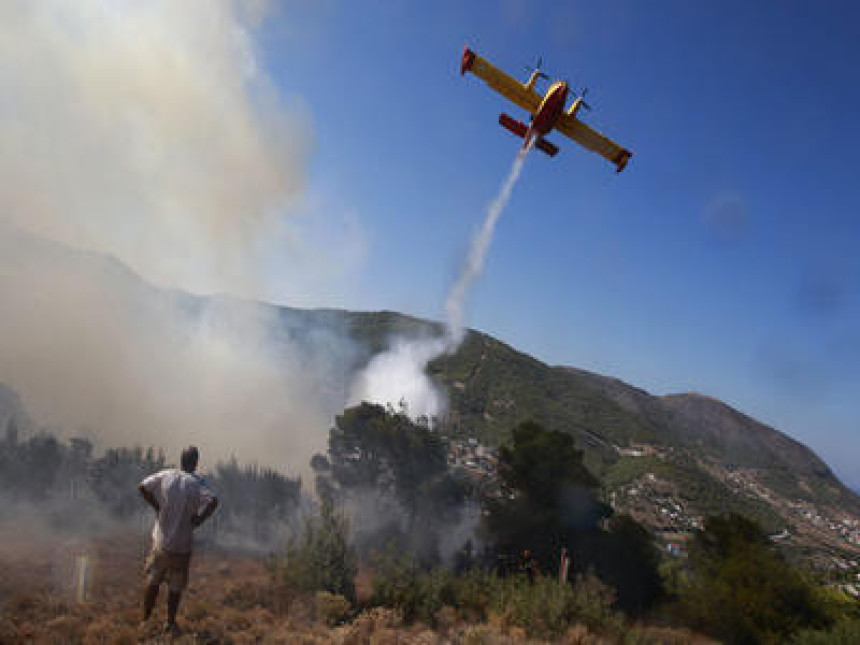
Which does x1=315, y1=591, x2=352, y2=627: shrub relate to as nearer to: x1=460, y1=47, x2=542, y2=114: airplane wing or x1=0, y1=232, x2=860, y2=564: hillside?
x1=460, y1=47, x2=542, y2=114: airplane wing

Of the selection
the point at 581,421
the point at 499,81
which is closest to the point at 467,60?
the point at 499,81

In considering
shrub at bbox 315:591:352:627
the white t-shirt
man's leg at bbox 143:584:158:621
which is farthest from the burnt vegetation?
the white t-shirt

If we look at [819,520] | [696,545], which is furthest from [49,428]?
[819,520]

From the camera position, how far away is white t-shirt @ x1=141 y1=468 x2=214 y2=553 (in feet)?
20.4

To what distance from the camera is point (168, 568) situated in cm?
632

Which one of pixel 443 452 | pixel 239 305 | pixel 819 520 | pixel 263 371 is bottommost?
pixel 819 520

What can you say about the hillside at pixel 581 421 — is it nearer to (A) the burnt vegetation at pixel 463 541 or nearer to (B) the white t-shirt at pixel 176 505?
(A) the burnt vegetation at pixel 463 541

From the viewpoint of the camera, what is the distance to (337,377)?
90.8 metres

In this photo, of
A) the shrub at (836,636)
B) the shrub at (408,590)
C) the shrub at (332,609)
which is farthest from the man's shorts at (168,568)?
the shrub at (836,636)

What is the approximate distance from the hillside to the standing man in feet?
121

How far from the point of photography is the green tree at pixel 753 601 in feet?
48.8

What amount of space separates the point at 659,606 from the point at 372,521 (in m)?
14.8

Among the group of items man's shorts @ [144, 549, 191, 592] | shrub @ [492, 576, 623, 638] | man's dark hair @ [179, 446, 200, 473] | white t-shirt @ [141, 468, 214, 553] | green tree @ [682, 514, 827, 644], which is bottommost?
green tree @ [682, 514, 827, 644]

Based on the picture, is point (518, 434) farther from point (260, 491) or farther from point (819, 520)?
point (819, 520)
